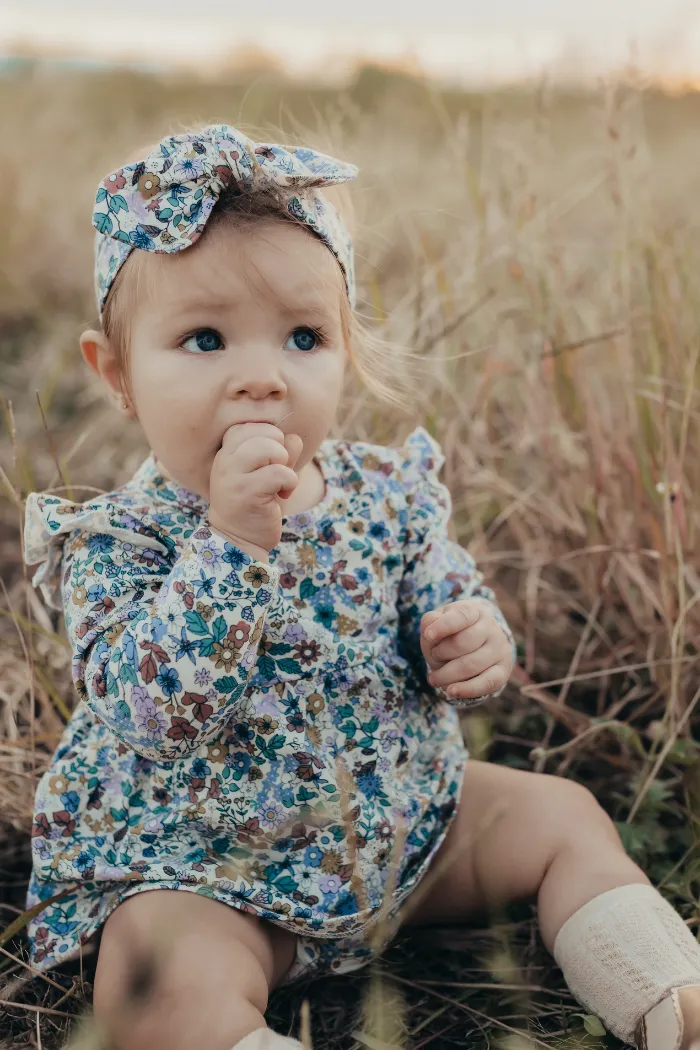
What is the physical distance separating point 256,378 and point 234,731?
0.44 m

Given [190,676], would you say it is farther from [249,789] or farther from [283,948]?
[283,948]

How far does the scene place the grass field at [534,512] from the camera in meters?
1.39

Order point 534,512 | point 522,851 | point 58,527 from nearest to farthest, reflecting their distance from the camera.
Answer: point 58,527 → point 522,851 → point 534,512

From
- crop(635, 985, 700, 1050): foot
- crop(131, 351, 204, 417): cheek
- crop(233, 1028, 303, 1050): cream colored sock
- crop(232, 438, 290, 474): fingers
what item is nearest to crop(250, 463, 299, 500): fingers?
crop(232, 438, 290, 474): fingers

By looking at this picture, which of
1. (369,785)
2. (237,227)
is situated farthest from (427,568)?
(237,227)

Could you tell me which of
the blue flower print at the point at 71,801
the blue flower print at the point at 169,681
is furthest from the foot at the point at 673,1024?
the blue flower print at the point at 71,801

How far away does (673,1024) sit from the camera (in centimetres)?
115

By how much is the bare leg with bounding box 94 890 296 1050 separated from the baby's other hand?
384mm

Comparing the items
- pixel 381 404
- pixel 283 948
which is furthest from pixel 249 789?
pixel 381 404

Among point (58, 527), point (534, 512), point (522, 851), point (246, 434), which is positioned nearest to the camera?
point (246, 434)

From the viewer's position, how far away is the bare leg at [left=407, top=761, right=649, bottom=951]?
1.36m

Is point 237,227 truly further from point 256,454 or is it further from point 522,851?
point 522,851

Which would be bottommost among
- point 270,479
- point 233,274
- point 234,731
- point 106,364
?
point 234,731

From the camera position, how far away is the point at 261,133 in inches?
61.7
